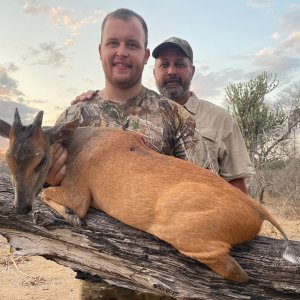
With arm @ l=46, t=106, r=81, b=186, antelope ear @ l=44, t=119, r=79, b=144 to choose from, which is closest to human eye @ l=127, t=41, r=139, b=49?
antelope ear @ l=44, t=119, r=79, b=144

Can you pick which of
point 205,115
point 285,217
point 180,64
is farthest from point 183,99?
point 285,217

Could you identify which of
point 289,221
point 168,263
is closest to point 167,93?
point 168,263

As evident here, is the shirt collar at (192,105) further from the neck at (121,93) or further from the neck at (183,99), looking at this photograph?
the neck at (121,93)

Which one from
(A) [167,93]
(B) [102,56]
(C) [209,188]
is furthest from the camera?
(A) [167,93]

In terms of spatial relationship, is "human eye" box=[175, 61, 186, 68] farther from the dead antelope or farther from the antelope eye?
the antelope eye

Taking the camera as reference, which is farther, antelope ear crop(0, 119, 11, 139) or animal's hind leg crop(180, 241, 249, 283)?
antelope ear crop(0, 119, 11, 139)

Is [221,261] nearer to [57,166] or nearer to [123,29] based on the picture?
[57,166]

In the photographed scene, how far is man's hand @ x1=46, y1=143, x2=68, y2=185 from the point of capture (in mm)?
5027

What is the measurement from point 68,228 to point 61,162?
0.71 metres

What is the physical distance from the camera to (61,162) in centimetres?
506

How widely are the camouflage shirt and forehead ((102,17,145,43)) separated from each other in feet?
2.78

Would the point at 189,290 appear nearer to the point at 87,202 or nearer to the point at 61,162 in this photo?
the point at 87,202

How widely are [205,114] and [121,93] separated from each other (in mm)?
2663

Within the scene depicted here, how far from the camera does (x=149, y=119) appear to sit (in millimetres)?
6301
